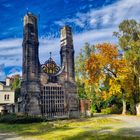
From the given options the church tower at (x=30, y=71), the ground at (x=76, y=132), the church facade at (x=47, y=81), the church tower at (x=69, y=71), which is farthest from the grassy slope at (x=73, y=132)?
the church tower at (x=69, y=71)

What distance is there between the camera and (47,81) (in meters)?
37.3

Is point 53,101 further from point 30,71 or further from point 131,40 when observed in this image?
point 131,40

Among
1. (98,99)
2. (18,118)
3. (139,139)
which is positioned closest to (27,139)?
(139,139)

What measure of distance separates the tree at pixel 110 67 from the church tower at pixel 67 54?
4.94 metres

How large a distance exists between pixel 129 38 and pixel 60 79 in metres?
13.4

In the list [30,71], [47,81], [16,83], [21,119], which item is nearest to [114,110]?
[47,81]

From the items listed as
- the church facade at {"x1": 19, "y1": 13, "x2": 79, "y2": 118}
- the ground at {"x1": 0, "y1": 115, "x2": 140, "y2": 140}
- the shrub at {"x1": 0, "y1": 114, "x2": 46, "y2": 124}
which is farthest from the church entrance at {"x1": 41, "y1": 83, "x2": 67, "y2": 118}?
the ground at {"x1": 0, "y1": 115, "x2": 140, "y2": 140}

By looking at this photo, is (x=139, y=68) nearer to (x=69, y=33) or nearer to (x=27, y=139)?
(x=69, y=33)

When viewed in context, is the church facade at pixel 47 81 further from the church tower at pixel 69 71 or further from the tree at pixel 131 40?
the tree at pixel 131 40

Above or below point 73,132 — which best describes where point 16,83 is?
above

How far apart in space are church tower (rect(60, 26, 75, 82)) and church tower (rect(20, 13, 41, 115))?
4819 mm

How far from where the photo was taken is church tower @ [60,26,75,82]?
130ft

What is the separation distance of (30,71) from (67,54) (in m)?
6.82

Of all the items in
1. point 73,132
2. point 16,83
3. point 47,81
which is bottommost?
point 73,132
